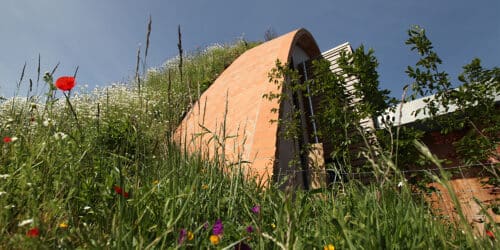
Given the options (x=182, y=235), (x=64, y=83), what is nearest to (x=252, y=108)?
(x=64, y=83)

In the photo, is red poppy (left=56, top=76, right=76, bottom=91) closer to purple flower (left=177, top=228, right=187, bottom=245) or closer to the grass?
the grass

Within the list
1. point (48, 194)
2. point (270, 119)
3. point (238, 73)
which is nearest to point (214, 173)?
point (48, 194)

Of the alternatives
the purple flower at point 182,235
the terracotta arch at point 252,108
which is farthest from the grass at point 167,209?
the terracotta arch at point 252,108

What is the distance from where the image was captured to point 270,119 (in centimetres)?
541

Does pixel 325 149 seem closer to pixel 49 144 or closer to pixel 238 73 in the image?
pixel 238 73

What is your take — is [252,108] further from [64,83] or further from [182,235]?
[182,235]

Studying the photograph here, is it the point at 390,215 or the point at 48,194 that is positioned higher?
the point at 48,194

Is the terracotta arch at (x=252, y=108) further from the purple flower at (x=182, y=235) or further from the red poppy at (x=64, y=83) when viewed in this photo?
the purple flower at (x=182, y=235)

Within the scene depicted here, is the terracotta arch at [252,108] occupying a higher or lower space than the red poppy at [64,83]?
higher

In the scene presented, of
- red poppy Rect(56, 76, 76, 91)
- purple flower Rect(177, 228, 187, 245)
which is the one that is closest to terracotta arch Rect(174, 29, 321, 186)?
red poppy Rect(56, 76, 76, 91)

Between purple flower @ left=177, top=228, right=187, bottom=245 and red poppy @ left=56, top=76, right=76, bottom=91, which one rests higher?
red poppy @ left=56, top=76, right=76, bottom=91

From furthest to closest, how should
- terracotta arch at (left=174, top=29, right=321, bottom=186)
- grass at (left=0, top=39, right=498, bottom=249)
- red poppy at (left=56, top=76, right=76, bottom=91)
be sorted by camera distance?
1. terracotta arch at (left=174, top=29, right=321, bottom=186)
2. red poppy at (left=56, top=76, right=76, bottom=91)
3. grass at (left=0, top=39, right=498, bottom=249)

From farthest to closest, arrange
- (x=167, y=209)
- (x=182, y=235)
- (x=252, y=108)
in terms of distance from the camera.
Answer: (x=252, y=108) < (x=167, y=209) < (x=182, y=235)

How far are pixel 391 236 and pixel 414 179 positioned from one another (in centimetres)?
323
